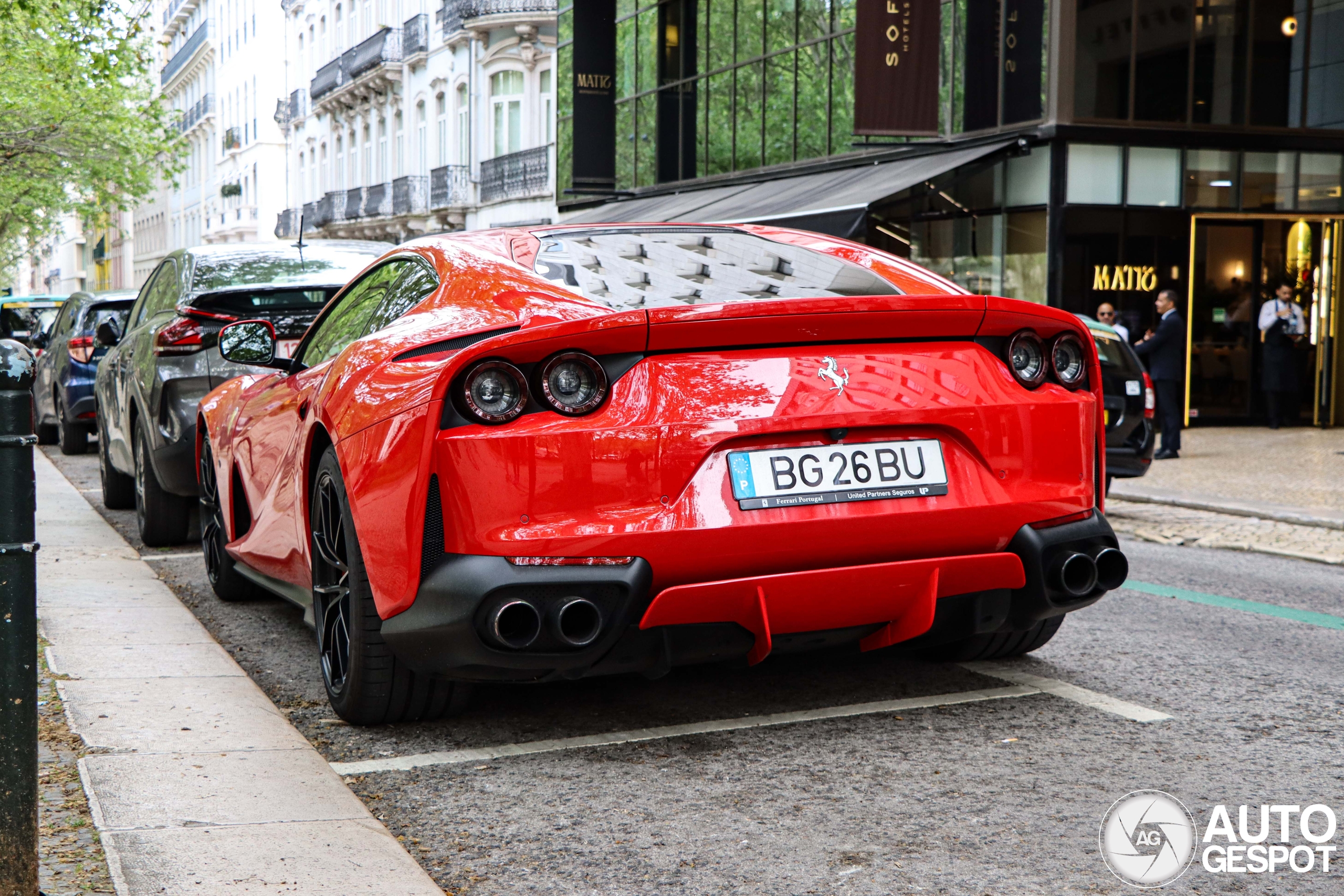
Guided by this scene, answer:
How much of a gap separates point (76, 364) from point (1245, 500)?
1044 centimetres

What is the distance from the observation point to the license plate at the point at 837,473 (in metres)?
3.70

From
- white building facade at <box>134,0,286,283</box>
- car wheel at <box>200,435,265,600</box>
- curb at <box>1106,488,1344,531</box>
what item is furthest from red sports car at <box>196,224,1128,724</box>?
white building facade at <box>134,0,286,283</box>

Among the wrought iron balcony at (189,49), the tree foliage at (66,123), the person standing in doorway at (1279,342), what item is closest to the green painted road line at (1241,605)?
the person standing in doorway at (1279,342)

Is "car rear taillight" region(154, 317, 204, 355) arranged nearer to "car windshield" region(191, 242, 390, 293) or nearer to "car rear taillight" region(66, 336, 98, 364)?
"car windshield" region(191, 242, 390, 293)

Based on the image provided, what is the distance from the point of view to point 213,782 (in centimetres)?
362

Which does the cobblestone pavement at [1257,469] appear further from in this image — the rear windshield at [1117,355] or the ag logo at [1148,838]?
the ag logo at [1148,838]

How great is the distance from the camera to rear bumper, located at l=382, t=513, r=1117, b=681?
361 cm

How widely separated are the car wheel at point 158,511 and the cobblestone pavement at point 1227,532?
571 cm

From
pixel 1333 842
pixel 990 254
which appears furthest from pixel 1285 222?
pixel 1333 842

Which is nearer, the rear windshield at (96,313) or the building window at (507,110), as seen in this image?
the rear windshield at (96,313)

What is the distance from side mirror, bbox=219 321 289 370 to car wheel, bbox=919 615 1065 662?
246 cm

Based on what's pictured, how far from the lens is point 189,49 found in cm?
8631

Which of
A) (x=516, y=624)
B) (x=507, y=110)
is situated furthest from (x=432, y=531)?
(x=507, y=110)

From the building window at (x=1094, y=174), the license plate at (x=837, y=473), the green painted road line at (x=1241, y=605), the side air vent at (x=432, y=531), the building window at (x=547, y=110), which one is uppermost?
the building window at (x=547, y=110)
